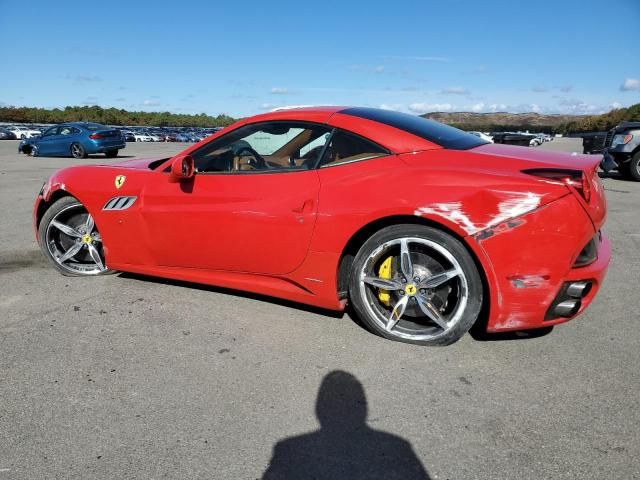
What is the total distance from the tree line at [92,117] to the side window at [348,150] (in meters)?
114

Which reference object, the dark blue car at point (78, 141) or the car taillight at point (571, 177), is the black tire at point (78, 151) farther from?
the car taillight at point (571, 177)

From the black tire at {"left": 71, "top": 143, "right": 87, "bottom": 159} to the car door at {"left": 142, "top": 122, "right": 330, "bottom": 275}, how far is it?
1798 centimetres

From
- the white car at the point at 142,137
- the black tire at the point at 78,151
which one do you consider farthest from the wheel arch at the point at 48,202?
the white car at the point at 142,137

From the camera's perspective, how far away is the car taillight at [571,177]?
2.55 metres

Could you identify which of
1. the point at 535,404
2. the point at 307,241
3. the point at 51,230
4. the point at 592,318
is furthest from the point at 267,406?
the point at 51,230

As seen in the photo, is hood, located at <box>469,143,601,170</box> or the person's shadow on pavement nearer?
the person's shadow on pavement

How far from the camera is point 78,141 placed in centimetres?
1916

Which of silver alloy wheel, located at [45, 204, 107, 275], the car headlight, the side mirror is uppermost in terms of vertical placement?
the car headlight

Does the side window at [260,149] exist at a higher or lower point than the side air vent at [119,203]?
higher

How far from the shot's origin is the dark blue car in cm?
1902

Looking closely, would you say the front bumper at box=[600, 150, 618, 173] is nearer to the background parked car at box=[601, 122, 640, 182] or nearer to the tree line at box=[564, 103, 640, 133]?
the background parked car at box=[601, 122, 640, 182]

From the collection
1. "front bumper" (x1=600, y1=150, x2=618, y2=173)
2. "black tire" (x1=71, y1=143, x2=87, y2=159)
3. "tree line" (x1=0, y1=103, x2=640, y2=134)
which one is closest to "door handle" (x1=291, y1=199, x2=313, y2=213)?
"front bumper" (x1=600, y1=150, x2=618, y2=173)

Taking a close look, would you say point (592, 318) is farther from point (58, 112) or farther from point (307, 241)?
point (58, 112)

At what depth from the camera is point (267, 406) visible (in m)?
2.32
